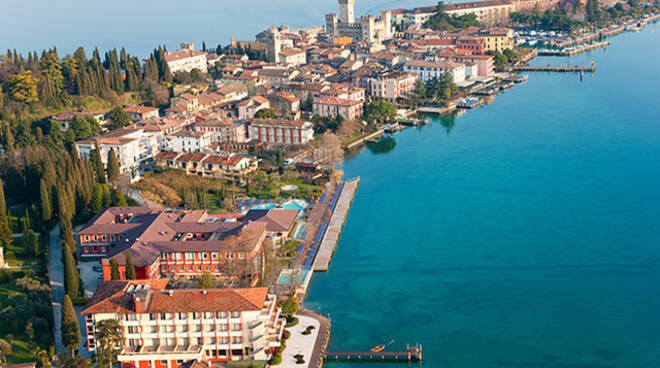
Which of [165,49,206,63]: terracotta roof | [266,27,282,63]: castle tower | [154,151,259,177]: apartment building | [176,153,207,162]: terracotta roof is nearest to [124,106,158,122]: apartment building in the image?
[154,151,259,177]: apartment building

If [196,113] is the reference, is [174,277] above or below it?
below

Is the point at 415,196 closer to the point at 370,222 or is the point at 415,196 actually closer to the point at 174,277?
the point at 370,222

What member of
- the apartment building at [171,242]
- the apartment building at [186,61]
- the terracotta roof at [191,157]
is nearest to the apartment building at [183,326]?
the apartment building at [171,242]

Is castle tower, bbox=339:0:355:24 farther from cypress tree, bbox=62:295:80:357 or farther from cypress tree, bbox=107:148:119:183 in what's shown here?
cypress tree, bbox=62:295:80:357

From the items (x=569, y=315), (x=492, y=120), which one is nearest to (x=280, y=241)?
(x=569, y=315)

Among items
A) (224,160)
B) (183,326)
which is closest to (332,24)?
(224,160)

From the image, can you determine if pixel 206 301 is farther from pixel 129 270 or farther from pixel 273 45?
pixel 273 45
